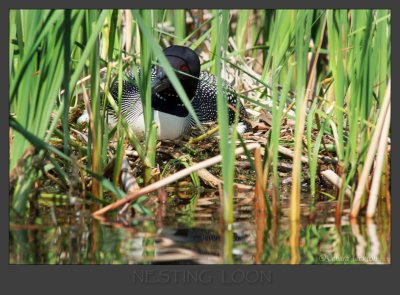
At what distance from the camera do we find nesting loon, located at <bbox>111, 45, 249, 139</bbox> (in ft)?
15.4

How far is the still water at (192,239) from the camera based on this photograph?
9.70ft

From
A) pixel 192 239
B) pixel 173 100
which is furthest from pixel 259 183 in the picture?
pixel 173 100

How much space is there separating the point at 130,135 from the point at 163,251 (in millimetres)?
1002

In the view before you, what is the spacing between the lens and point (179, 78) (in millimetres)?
5012

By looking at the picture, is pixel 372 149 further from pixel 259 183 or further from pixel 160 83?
pixel 160 83

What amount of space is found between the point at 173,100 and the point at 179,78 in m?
0.18

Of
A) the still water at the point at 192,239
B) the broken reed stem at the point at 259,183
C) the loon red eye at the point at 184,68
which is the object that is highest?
the loon red eye at the point at 184,68

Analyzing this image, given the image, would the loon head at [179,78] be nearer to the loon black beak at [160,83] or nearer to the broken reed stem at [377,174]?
the loon black beak at [160,83]

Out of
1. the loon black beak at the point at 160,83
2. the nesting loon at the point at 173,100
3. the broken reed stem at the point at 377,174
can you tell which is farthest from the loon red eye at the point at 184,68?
the broken reed stem at the point at 377,174

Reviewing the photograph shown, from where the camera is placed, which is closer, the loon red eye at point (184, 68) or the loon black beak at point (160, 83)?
the loon black beak at point (160, 83)

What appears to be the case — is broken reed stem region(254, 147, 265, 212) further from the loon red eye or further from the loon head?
the loon red eye

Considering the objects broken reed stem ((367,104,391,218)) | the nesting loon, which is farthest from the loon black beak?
broken reed stem ((367,104,391,218))

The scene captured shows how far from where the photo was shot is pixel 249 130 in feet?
16.3

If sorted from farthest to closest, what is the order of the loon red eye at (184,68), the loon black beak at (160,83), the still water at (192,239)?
the loon red eye at (184,68), the loon black beak at (160,83), the still water at (192,239)
